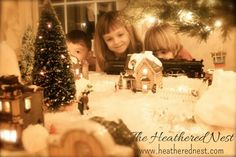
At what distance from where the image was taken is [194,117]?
1756mm

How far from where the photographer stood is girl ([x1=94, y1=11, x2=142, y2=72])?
9.23 feet

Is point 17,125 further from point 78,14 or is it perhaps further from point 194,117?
point 78,14

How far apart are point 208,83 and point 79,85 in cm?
83

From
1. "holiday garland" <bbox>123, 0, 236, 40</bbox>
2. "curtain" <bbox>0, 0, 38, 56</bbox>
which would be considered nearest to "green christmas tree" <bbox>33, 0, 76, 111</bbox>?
"curtain" <bbox>0, 0, 38, 56</bbox>

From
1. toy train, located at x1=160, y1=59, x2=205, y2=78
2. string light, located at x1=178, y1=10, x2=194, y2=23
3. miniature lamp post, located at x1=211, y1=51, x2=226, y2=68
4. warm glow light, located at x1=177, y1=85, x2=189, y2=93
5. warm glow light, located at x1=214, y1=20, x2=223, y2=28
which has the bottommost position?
warm glow light, located at x1=177, y1=85, x2=189, y2=93

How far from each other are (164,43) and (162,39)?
37 millimetres

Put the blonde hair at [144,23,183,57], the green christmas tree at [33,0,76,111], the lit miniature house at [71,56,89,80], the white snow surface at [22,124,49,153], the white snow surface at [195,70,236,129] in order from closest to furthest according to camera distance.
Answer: the white snow surface at [22,124,49,153]
the white snow surface at [195,70,236,129]
the green christmas tree at [33,0,76,111]
the lit miniature house at [71,56,89,80]
the blonde hair at [144,23,183,57]

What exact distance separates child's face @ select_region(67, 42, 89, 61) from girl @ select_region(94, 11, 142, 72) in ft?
0.31

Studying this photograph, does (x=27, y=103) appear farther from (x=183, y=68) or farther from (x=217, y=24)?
(x=183, y=68)

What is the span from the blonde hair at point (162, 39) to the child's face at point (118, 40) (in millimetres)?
167

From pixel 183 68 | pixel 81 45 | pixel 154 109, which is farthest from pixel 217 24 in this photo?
pixel 81 45

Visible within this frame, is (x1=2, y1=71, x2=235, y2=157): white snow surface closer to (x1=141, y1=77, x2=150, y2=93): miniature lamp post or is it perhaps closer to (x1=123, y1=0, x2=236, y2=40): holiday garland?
(x1=141, y1=77, x2=150, y2=93): miniature lamp post

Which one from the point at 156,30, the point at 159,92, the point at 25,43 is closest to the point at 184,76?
the point at 159,92

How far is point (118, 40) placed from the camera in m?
2.83
